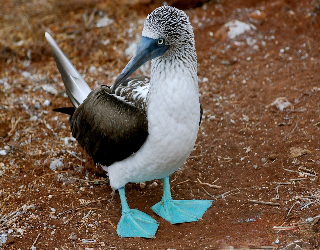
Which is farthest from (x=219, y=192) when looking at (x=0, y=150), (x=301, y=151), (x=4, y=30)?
(x=4, y=30)

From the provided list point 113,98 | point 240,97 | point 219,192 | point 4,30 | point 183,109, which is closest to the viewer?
point 183,109

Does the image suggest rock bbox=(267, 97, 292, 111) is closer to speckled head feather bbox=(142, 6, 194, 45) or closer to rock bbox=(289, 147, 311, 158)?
rock bbox=(289, 147, 311, 158)

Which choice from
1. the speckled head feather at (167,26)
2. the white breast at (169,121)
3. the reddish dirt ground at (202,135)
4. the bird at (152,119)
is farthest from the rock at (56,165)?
the speckled head feather at (167,26)

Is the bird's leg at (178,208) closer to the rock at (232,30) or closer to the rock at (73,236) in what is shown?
the rock at (73,236)

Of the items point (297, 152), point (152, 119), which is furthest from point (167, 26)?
point (297, 152)

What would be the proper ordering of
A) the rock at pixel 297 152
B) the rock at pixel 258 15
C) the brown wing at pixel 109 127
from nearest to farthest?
the brown wing at pixel 109 127
the rock at pixel 297 152
the rock at pixel 258 15

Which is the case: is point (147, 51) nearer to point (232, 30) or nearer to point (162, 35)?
point (162, 35)

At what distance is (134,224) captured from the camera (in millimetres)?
3918

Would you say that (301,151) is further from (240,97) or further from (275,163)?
(240,97)

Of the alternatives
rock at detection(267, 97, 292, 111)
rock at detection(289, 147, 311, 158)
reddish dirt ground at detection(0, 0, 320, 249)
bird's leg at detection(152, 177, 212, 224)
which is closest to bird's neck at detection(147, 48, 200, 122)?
bird's leg at detection(152, 177, 212, 224)

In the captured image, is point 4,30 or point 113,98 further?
point 4,30

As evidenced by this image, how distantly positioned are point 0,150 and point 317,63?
4.19 meters

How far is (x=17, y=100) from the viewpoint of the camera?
19.5 ft

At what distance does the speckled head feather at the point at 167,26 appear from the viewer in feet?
10.8
